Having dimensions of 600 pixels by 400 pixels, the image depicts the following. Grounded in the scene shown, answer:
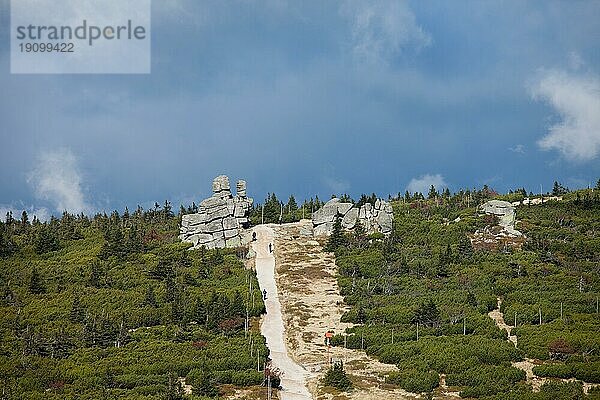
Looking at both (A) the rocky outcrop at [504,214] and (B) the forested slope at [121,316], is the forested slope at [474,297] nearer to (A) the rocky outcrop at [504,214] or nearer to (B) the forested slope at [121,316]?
(A) the rocky outcrop at [504,214]

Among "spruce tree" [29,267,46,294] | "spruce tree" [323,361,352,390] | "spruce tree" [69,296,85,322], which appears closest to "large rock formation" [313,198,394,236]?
"spruce tree" [29,267,46,294]

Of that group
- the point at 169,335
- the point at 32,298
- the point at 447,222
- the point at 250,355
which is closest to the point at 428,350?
the point at 250,355

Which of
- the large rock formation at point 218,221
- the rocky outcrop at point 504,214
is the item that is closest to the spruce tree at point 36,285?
the large rock formation at point 218,221

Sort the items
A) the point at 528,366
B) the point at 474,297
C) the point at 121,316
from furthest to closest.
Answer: the point at 474,297 → the point at 121,316 → the point at 528,366

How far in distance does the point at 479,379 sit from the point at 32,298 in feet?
130

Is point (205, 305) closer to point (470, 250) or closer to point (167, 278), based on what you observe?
point (167, 278)

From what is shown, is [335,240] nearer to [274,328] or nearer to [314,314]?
[314,314]

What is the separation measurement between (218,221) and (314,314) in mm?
28693

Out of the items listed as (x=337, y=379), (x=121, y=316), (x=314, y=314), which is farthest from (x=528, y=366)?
(x=121, y=316)

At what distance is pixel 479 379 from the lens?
44.6 m

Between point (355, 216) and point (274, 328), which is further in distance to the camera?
point (355, 216)

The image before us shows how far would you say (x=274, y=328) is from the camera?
198 ft

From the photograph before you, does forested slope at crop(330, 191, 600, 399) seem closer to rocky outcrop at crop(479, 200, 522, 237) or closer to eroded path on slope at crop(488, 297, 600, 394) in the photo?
eroded path on slope at crop(488, 297, 600, 394)

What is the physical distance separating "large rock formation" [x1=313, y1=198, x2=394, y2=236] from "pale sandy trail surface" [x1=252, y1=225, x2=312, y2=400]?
6939mm
